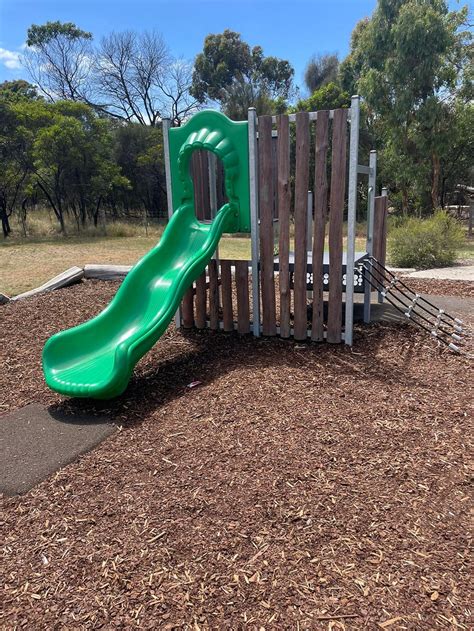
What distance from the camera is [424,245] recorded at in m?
10.5

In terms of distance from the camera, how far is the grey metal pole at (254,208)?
4695 mm

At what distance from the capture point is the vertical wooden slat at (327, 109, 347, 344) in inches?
172

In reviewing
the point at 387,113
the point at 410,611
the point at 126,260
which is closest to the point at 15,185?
the point at 126,260

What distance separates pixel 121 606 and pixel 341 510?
108 centimetres

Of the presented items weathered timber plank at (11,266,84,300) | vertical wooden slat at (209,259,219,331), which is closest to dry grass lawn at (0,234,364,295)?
weathered timber plank at (11,266,84,300)

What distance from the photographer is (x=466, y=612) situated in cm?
177

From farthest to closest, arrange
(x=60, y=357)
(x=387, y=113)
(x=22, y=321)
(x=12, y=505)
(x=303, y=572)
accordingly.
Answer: (x=387, y=113), (x=22, y=321), (x=60, y=357), (x=12, y=505), (x=303, y=572)

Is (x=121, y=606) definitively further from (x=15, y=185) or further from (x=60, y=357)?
(x=15, y=185)

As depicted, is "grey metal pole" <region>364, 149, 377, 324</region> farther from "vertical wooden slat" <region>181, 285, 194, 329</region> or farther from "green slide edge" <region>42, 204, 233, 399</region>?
"vertical wooden slat" <region>181, 285, 194, 329</region>

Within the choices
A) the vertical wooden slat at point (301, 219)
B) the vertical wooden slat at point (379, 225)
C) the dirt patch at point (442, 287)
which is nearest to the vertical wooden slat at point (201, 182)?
the vertical wooden slat at point (301, 219)

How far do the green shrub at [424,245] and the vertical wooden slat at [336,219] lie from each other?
6.33 m

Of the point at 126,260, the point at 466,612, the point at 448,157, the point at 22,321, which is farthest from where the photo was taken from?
the point at 448,157

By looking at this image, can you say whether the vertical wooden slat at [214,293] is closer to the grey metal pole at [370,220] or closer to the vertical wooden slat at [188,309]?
the vertical wooden slat at [188,309]

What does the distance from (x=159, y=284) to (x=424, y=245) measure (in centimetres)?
769
